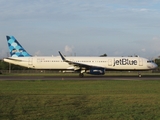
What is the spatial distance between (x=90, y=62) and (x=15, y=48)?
12.2 metres

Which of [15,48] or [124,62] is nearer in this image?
[124,62]

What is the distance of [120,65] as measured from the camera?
50219mm

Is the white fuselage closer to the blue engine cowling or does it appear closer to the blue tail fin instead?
the blue tail fin

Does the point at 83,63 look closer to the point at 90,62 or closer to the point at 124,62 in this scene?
→ the point at 90,62

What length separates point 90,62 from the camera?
168 feet

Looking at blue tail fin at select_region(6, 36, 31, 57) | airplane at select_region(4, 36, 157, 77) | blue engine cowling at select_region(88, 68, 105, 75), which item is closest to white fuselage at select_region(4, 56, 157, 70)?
Result: airplane at select_region(4, 36, 157, 77)

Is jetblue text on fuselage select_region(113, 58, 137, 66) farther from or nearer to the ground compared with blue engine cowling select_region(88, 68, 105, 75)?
farther from the ground

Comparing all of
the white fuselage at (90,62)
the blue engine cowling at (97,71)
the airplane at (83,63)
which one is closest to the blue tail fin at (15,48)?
the airplane at (83,63)

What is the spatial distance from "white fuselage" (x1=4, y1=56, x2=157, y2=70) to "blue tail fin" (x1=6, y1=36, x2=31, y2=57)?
96 centimetres

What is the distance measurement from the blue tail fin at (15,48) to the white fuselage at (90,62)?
955mm

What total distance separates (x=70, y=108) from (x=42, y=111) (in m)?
1.31

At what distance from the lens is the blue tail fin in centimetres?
5244

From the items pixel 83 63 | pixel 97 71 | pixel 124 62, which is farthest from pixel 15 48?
pixel 124 62

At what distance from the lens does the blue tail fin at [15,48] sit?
172ft
